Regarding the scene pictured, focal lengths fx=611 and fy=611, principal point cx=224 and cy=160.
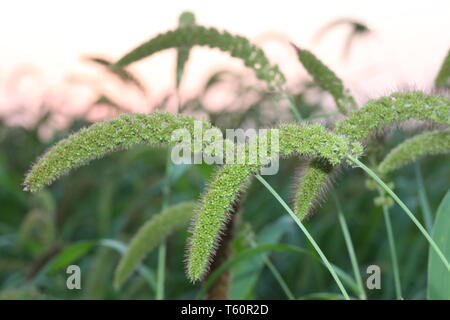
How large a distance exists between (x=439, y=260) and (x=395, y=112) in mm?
505

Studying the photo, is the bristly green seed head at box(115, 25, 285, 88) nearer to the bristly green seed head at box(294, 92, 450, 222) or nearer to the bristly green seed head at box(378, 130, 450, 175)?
the bristly green seed head at box(378, 130, 450, 175)

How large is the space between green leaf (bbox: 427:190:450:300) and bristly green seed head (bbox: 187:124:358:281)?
0.55m

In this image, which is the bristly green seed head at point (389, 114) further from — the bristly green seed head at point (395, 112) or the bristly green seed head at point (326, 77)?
the bristly green seed head at point (326, 77)

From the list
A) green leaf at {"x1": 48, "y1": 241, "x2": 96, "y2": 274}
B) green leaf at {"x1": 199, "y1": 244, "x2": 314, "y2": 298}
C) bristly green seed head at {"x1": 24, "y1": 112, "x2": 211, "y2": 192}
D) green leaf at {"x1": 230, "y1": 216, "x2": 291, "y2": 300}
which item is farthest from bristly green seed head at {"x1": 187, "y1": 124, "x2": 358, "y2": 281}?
green leaf at {"x1": 48, "y1": 241, "x2": 96, "y2": 274}

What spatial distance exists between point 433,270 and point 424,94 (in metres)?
0.52

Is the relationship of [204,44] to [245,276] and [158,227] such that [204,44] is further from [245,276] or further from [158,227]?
[245,276]

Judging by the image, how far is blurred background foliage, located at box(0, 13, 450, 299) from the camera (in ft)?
8.04

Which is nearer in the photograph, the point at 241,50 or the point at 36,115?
the point at 241,50

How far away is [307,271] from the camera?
3.20 meters

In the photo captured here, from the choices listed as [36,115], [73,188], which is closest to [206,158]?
[73,188]

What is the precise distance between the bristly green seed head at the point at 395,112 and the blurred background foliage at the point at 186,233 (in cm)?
62

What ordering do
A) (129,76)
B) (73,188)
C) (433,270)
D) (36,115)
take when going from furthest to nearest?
(36,115)
(73,188)
(129,76)
(433,270)
